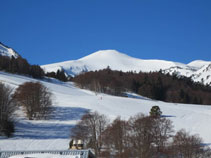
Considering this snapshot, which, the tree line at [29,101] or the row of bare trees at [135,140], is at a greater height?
the tree line at [29,101]

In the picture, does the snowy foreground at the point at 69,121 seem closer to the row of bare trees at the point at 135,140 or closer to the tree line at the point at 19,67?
the row of bare trees at the point at 135,140

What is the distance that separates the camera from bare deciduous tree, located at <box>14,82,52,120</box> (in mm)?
60406

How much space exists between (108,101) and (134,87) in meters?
65.2

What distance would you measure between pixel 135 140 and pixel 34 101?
25224mm

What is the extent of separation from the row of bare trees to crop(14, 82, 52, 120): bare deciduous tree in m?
13.5

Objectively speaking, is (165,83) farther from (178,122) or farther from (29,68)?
(178,122)

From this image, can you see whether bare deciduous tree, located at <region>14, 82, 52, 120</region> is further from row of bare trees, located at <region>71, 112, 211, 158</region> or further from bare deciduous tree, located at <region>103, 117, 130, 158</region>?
bare deciduous tree, located at <region>103, 117, 130, 158</region>

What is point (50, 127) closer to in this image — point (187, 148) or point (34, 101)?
point (34, 101)

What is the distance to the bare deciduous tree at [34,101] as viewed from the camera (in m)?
60.4

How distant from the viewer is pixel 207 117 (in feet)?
229

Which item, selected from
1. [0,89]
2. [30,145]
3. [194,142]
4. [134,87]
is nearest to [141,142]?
[194,142]

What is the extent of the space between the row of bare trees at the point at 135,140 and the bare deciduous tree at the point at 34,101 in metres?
13.5

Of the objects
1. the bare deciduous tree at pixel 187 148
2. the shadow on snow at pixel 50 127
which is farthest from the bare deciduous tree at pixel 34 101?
the bare deciduous tree at pixel 187 148

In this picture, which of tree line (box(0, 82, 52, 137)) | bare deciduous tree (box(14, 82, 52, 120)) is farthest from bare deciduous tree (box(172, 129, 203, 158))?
bare deciduous tree (box(14, 82, 52, 120))
